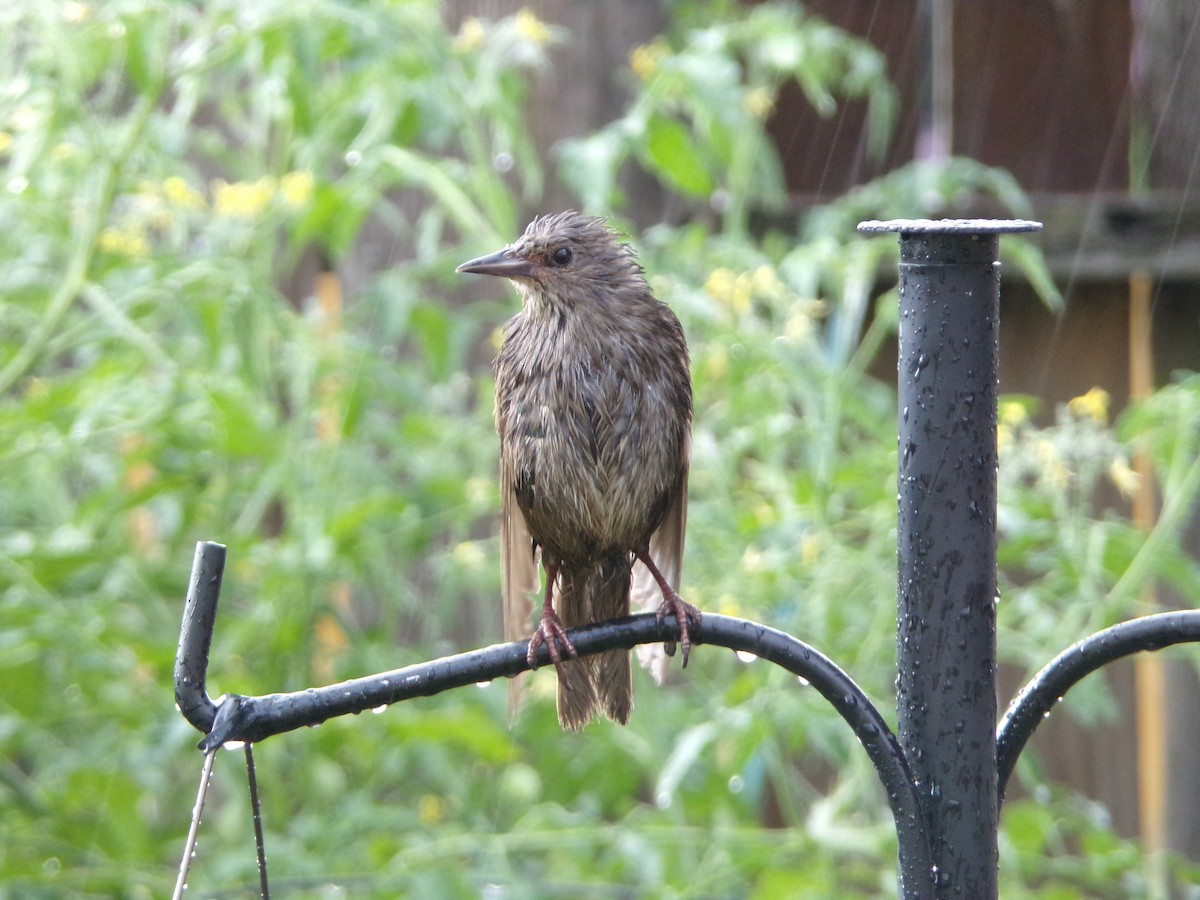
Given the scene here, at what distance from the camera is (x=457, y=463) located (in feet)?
12.1

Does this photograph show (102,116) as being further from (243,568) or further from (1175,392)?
(1175,392)

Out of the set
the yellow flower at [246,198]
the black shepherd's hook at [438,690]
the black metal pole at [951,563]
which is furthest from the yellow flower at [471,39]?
the black metal pole at [951,563]

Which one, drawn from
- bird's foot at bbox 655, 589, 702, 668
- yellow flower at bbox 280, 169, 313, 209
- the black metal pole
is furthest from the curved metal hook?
yellow flower at bbox 280, 169, 313, 209

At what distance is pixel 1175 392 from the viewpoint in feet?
8.86

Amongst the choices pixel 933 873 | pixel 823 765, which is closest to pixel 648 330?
pixel 933 873

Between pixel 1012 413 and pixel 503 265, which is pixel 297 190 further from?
pixel 1012 413

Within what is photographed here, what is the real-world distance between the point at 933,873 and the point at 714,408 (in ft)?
6.65

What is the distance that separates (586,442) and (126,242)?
1614mm

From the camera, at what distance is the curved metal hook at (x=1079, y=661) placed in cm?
159

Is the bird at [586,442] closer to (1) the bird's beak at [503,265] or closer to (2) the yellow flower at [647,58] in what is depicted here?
(1) the bird's beak at [503,265]

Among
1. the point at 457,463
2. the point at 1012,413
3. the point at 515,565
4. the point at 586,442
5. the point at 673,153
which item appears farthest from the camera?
the point at 457,463

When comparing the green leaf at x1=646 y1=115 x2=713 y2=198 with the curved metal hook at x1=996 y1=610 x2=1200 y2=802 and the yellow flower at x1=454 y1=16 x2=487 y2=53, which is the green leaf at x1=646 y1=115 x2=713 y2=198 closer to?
the yellow flower at x1=454 y1=16 x2=487 y2=53

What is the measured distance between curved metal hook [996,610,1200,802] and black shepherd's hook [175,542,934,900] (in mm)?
133

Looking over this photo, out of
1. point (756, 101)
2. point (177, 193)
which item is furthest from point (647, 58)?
point (177, 193)
